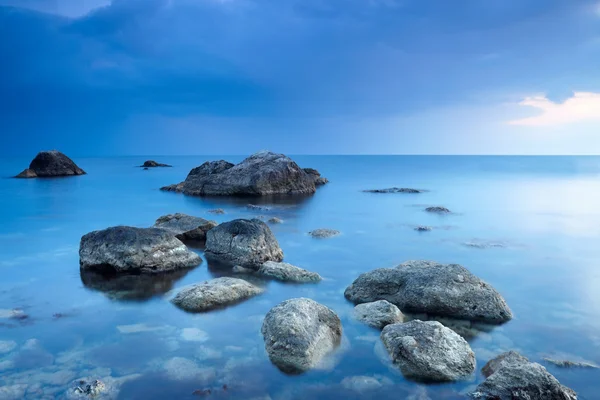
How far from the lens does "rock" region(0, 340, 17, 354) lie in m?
6.64

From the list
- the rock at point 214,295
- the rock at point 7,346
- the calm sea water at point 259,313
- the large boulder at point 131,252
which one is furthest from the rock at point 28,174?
the rock at point 7,346

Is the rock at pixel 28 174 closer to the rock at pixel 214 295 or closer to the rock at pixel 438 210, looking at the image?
the rock at pixel 438 210

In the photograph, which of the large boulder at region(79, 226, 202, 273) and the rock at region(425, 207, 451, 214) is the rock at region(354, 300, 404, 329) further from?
the rock at region(425, 207, 451, 214)

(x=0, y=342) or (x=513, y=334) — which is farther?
(x=513, y=334)

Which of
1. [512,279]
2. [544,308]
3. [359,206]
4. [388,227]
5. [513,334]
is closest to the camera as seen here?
[513,334]

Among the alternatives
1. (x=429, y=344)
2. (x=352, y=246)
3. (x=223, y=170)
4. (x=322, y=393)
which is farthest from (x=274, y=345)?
(x=223, y=170)

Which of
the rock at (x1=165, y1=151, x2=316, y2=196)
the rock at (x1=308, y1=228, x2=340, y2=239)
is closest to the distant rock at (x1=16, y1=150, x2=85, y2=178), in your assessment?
the rock at (x1=165, y1=151, x2=316, y2=196)

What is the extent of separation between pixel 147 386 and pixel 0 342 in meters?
2.94

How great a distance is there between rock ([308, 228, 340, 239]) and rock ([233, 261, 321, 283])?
5190 mm

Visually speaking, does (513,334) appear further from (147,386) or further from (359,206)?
(359,206)

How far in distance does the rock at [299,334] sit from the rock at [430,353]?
95 centimetres

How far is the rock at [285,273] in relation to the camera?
10.2 m

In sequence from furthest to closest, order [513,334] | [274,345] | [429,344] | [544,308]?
→ [544,308]
[513,334]
[274,345]
[429,344]

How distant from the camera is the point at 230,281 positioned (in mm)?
9055
